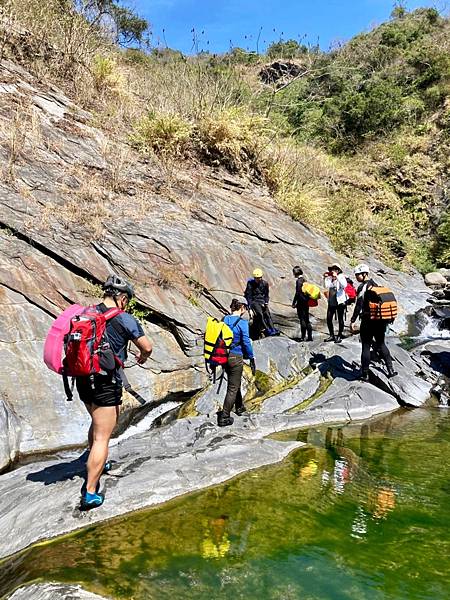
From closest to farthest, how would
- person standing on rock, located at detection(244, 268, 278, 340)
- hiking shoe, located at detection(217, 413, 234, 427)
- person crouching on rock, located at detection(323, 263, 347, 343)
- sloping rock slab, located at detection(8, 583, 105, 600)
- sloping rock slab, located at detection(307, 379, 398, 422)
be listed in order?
sloping rock slab, located at detection(8, 583, 105, 600), hiking shoe, located at detection(217, 413, 234, 427), sloping rock slab, located at detection(307, 379, 398, 422), person crouching on rock, located at detection(323, 263, 347, 343), person standing on rock, located at detection(244, 268, 278, 340)

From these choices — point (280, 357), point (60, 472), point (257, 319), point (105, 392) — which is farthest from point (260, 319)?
point (105, 392)

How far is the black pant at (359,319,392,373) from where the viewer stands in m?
8.09

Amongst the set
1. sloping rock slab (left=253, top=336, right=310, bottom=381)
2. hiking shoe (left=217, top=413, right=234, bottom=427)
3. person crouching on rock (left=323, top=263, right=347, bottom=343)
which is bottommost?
hiking shoe (left=217, top=413, right=234, bottom=427)

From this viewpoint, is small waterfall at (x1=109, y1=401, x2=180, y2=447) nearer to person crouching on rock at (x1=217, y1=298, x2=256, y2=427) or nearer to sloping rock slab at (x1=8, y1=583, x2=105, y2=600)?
person crouching on rock at (x1=217, y1=298, x2=256, y2=427)

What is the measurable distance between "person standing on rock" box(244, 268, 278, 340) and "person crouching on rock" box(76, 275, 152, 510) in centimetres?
590

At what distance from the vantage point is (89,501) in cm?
400

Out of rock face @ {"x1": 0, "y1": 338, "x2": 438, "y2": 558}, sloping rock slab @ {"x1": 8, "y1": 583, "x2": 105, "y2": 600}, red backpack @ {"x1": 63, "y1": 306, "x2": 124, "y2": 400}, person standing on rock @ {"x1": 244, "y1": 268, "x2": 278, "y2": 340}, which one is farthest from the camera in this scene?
person standing on rock @ {"x1": 244, "y1": 268, "x2": 278, "y2": 340}

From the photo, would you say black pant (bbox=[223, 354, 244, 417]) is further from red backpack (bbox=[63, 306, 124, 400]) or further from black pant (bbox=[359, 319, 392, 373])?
red backpack (bbox=[63, 306, 124, 400])

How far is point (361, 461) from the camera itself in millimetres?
5500

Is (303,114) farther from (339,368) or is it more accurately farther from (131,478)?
(131,478)

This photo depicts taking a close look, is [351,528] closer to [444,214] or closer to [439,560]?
[439,560]

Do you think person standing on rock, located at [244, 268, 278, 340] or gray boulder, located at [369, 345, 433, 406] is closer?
gray boulder, located at [369, 345, 433, 406]

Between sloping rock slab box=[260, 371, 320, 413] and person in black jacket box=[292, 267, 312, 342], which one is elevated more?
person in black jacket box=[292, 267, 312, 342]

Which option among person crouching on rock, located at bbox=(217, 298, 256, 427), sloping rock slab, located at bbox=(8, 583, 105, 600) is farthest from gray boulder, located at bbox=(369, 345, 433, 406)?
sloping rock slab, located at bbox=(8, 583, 105, 600)
